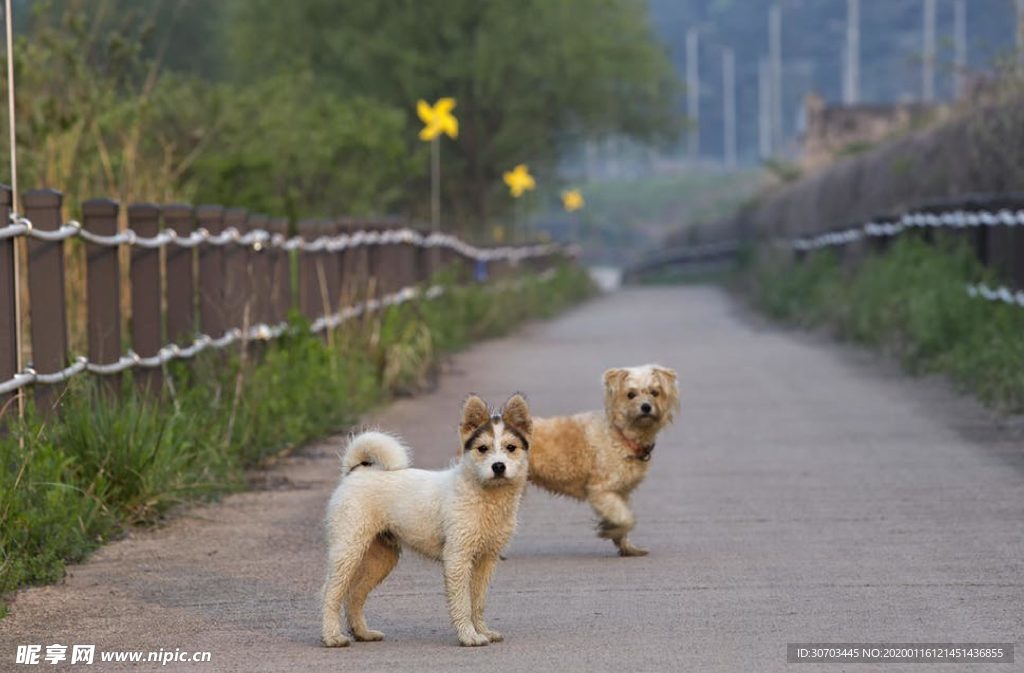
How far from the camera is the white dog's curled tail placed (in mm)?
7766

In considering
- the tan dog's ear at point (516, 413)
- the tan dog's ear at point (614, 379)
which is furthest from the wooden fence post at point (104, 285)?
the tan dog's ear at point (516, 413)

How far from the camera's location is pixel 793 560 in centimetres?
918

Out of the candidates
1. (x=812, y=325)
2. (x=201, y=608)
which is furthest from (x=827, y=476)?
(x=812, y=325)

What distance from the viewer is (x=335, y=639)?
7.48 metres

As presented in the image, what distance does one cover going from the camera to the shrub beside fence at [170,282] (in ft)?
35.1

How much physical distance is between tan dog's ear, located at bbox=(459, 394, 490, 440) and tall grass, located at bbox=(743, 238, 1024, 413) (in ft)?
25.1

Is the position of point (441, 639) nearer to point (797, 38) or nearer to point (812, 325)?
point (812, 325)

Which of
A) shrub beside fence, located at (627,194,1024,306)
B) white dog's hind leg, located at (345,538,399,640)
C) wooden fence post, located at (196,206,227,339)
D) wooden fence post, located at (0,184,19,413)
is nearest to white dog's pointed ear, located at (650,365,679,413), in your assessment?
white dog's hind leg, located at (345,538,399,640)

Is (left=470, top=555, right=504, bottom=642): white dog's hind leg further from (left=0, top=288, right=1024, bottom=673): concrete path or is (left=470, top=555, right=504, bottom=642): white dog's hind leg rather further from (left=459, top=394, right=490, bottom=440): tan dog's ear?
(left=459, top=394, right=490, bottom=440): tan dog's ear

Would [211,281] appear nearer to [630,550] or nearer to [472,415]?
[630,550]

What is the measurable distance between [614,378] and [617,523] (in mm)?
693

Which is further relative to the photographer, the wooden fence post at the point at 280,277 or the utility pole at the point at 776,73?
the utility pole at the point at 776,73

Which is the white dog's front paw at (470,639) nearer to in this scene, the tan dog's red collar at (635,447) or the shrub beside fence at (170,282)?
the tan dog's red collar at (635,447)

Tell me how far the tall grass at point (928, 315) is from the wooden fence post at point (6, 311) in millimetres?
7166
